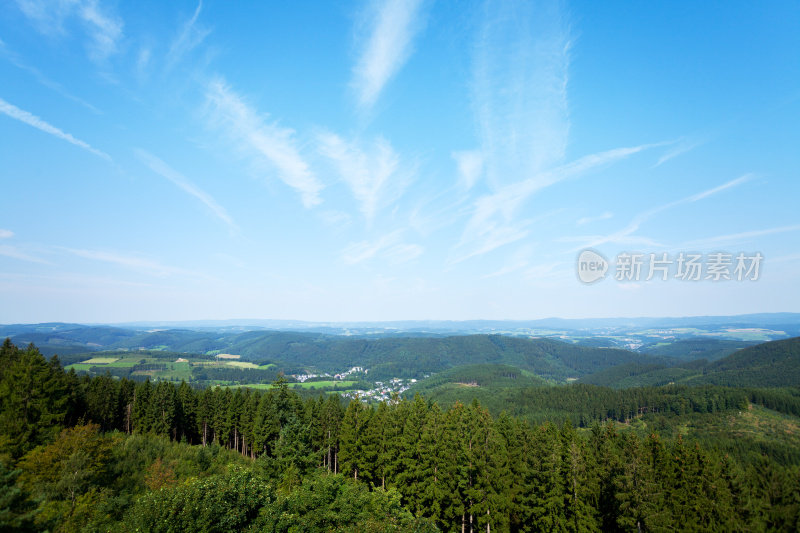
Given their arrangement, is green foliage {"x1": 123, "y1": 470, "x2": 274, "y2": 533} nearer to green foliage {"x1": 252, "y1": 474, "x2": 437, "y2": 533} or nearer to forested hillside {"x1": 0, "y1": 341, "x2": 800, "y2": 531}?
forested hillside {"x1": 0, "y1": 341, "x2": 800, "y2": 531}

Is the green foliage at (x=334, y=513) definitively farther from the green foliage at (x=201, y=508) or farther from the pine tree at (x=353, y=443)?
the pine tree at (x=353, y=443)

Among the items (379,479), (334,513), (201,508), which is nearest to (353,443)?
(379,479)

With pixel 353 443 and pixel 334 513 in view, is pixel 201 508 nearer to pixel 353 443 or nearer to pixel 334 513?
pixel 334 513

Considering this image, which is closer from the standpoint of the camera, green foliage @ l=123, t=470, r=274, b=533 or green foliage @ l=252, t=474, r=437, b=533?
green foliage @ l=123, t=470, r=274, b=533

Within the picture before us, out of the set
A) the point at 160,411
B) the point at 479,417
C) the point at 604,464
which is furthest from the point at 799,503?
the point at 160,411

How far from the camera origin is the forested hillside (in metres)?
23.3

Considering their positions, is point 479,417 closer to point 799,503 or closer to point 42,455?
point 799,503

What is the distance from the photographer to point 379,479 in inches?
1943

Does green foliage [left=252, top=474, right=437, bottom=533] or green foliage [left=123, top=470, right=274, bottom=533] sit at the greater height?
green foliage [left=123, top=470, right=274, bottom=533]

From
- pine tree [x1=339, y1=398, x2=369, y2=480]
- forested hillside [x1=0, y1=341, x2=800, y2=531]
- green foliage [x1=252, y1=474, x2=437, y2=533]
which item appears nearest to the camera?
green foliage [x1=252, y1=474, x2=437, y2=533]

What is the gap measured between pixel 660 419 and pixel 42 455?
18353cm

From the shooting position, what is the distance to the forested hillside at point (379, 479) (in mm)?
23266

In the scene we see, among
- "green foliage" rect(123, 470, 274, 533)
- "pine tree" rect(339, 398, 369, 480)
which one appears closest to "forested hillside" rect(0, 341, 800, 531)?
"green foliage" rect(123, 470, 274, 533)

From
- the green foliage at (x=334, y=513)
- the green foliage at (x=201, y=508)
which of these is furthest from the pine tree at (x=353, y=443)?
the green foliage at (x=201, y=508)
